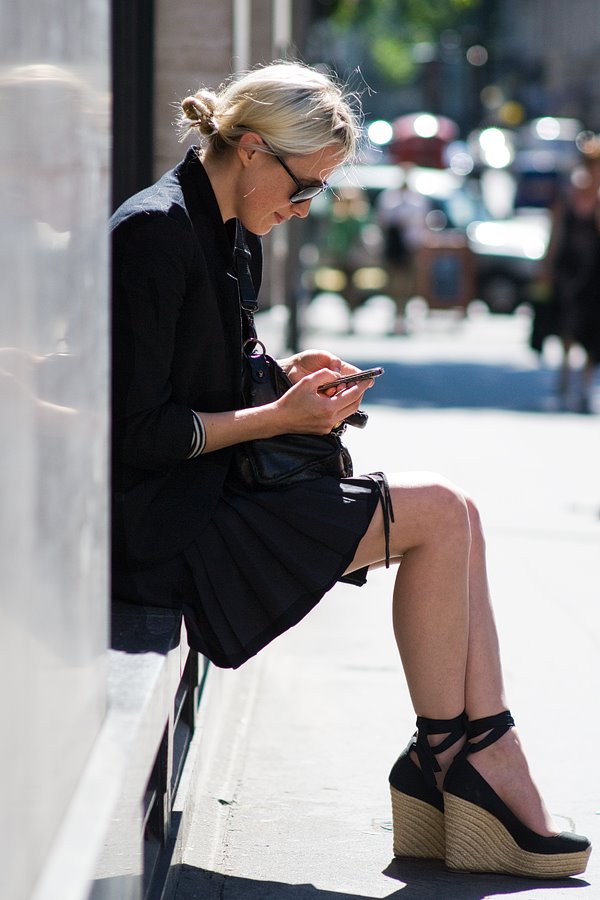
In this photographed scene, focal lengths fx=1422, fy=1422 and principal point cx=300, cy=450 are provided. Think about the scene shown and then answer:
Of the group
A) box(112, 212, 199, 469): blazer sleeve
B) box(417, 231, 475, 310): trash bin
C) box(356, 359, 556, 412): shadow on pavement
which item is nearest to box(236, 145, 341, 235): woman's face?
box(112, 212, 199, 469): blazer sleeve

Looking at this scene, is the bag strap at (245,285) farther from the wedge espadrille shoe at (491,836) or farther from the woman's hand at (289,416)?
the wedge espadrille shoe at (491,836)

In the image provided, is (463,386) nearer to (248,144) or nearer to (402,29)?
(248,144)

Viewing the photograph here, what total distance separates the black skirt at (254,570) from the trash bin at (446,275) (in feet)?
48.8

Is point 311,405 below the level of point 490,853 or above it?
above

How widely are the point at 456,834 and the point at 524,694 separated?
4.34 feet

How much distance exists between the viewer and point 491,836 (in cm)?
293

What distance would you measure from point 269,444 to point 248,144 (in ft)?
2.03

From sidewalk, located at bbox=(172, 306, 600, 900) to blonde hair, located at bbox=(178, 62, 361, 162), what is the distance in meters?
1.51

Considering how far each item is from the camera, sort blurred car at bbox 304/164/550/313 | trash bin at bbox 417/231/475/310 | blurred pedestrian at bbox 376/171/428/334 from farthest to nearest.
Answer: trash bin at bbox 417/231/475/310
blurred car at bbox 304/164/550/313
blurred pedestrian at bbox 376/171/428/334

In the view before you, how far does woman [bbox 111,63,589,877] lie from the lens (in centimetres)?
276

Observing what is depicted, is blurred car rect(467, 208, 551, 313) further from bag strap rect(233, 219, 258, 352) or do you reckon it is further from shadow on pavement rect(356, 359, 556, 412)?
bag strap rect(233, 219, 258, 352)

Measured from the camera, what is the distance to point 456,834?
2943 mm

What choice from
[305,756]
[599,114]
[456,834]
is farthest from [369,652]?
[599,114]

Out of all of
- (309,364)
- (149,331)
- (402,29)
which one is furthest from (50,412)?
(402,29)
